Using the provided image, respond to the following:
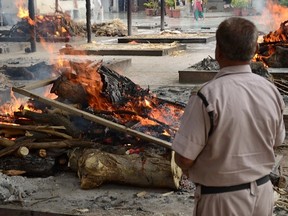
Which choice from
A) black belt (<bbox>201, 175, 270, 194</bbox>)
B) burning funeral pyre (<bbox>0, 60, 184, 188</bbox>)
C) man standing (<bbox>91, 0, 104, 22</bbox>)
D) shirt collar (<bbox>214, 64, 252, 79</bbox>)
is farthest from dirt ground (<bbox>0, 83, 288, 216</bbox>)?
man standing (<bbox>91, 0, 104, 22</bbox>)

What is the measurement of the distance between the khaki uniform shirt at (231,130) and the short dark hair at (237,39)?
10cm

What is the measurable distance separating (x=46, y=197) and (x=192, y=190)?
A: 1.44m

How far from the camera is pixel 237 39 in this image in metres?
2.71

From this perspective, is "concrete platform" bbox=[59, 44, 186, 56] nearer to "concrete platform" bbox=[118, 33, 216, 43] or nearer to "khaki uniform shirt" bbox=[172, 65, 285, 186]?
"concrete platform" bbox=[118, 33, 216, 43]

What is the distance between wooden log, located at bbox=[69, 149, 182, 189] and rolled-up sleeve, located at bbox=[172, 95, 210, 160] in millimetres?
2141

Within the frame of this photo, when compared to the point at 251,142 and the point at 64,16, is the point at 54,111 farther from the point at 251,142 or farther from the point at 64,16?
the point at 64,16

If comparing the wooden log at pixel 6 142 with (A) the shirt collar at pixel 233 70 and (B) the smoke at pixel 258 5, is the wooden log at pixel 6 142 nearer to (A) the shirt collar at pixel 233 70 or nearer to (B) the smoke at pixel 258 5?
(A) the shirt collar at pixel 233 70

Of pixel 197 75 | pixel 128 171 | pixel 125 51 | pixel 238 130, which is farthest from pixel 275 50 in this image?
pixel 238 130

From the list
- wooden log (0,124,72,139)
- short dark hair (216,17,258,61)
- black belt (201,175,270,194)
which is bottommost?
wooden log (0,124,72,139)

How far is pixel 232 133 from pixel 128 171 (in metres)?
2.36

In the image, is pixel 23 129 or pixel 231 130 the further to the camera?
pixel 23 129

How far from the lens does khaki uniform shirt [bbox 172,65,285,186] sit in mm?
2748

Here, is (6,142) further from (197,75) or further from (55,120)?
(197,75)

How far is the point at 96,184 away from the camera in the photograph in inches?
198
